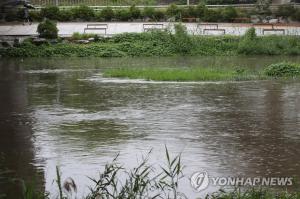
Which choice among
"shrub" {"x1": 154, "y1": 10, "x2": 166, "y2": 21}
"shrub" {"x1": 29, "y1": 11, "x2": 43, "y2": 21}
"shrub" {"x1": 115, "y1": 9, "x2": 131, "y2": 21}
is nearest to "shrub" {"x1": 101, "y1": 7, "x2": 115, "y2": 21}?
"shrub" {"x1": 115, "y1": 9, "x2": 131, "y2": 21}

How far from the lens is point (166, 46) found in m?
36.3

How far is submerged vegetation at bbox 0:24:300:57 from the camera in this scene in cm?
3528

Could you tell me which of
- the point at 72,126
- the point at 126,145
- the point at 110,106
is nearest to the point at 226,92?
the point at 110,106

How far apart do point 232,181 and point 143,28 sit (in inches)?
1265

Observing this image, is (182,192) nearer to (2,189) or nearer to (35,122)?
(2,189)

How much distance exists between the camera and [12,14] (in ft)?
148

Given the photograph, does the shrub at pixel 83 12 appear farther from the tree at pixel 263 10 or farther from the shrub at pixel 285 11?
the shrub at pixel 285 11

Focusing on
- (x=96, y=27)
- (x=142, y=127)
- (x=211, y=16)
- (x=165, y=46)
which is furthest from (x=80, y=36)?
(x=142, y=127)

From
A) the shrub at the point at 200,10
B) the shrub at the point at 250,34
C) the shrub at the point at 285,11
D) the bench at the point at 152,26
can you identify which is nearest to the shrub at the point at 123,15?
the bench at the point at 152,26

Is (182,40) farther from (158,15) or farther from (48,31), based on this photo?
(158,15)

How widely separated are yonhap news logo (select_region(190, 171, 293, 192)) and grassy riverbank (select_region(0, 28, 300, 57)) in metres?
25.7

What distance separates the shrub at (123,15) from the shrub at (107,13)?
0.35 meters

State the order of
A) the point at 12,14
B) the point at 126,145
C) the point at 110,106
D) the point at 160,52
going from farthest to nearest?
1. the point at 12,14
2. the point at 160,52
3. the point at 110,106
4. the point at 126,145

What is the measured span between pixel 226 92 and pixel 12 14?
1128 inches
